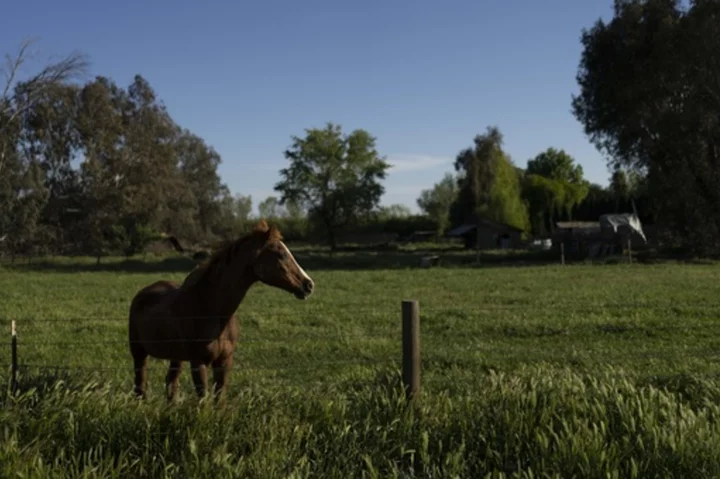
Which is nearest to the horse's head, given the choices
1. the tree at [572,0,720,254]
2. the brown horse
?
the brown horse

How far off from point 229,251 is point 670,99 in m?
37.7

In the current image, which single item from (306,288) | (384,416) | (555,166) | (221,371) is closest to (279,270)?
(306,288)

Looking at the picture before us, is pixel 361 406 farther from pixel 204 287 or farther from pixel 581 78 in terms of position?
pixel 581 78

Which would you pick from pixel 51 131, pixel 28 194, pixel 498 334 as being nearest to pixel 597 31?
Result: pixel 498 334

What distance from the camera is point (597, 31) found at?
140ft

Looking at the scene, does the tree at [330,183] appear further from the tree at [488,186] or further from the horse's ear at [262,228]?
the horse's ear at [262,228]

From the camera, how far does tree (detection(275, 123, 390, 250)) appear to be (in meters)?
67.2

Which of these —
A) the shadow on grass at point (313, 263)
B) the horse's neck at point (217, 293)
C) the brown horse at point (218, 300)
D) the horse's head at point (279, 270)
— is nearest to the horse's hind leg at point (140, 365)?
the brown horse at point (218, 300)

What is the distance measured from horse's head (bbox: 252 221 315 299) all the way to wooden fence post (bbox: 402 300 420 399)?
0.91m

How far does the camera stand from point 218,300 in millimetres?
7074

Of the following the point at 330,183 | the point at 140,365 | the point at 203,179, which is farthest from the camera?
the point at 203,179

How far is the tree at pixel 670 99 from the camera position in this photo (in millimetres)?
37812

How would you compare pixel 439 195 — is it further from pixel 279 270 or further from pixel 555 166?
pixel 279 270

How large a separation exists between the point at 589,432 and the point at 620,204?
65.7 metres
